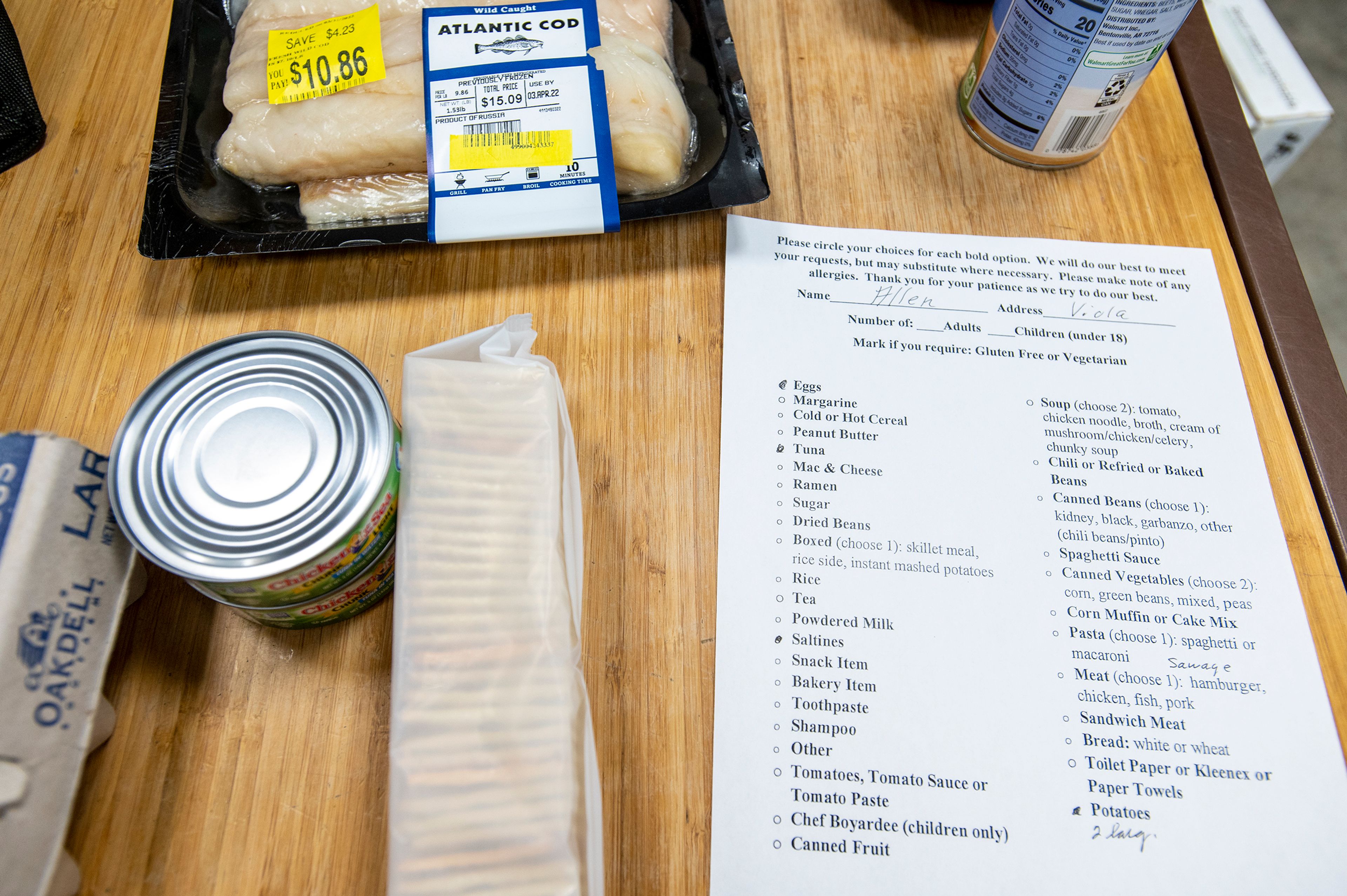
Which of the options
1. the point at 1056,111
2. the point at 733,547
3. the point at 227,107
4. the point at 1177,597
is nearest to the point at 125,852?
the point at 733,547

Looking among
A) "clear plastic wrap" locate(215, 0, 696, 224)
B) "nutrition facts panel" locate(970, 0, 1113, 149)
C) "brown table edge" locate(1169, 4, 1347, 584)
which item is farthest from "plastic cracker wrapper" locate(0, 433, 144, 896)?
"brown table edge" locate(1169, 4, 1347, 584)

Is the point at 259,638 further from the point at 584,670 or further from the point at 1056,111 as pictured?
the point at 1056,111

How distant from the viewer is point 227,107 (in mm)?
599

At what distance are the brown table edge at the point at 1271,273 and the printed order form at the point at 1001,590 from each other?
0.04 meters

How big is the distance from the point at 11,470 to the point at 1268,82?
47.3 inches

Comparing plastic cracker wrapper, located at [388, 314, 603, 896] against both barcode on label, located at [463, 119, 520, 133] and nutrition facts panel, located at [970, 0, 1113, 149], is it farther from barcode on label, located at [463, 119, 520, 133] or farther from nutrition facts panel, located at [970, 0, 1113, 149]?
nutrition facts panel, located at [970, 0, 1113, 149]

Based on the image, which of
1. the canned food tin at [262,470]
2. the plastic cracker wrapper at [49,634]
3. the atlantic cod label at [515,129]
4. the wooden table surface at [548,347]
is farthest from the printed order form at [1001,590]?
the plastic cracker wrapper at [49,634]

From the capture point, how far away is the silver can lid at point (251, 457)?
1.24 ft

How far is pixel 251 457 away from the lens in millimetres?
401

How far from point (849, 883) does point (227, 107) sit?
2.37 feet

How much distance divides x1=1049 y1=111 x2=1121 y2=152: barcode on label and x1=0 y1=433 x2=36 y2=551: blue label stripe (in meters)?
0.72

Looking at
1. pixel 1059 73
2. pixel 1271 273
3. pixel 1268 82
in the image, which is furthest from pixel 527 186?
pixel 1268 82

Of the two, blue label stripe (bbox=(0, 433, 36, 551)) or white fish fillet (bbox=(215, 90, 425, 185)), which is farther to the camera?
white fish fillet (bbox=(215, 90, 425, 185))

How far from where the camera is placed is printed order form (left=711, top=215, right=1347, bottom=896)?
44cm
